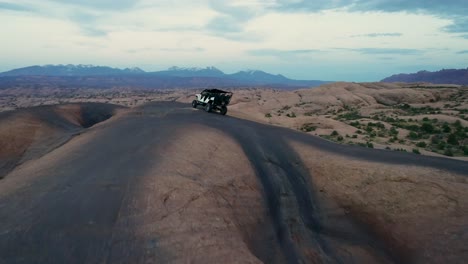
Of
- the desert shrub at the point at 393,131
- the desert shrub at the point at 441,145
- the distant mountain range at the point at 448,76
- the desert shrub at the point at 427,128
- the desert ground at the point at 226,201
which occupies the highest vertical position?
the distant mountain range at the point at 448,76

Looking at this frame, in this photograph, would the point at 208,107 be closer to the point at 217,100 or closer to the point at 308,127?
the point at 217,100

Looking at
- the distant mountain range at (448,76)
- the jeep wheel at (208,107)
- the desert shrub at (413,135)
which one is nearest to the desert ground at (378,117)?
the desert shrub at (413,135)

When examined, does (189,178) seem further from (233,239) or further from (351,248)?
(351,248)

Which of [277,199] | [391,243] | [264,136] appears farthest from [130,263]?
[264,136]

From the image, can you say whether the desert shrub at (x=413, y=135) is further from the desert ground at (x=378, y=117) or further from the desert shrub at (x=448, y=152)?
the desert shrub at (x=448, y=152)

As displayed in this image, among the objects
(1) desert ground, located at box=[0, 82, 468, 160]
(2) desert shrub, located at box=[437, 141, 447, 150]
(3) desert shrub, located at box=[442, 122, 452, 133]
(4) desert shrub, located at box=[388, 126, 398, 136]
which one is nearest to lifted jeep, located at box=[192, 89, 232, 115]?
(1) desert ground, located at box=[0, 82, 468, 160]

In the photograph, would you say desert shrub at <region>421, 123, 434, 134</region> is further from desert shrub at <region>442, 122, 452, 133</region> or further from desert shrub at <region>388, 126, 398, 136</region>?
desert shrub at <region>388, 126, 398, 136</region>

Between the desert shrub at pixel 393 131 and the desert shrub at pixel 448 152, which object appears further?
the desert shrub at pixel 393 131

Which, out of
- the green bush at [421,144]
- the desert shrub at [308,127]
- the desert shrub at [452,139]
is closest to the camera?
the green bush at [421,144]

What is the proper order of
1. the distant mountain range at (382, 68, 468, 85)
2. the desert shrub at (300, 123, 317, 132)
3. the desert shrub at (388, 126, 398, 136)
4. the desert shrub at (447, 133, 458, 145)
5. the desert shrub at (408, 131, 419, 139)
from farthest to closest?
1. the distant mountain range at (382, 68, 468, 85)
2. the desert shrub at (300, 123, 317, 132)
3. the desert shrub at (388, 126, 398, 136)
4. the desert shrub at (408, 131, 419, 139)
5. the desert shrub at (447, 133, 458, 145)
